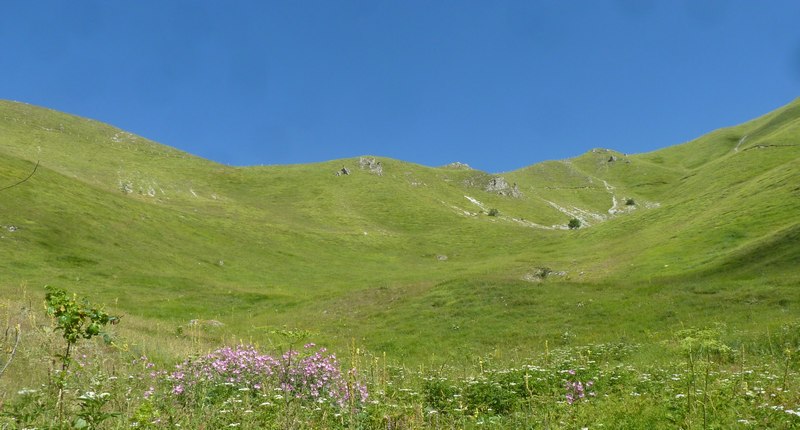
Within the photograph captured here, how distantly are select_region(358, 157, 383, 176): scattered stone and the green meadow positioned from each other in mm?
35093

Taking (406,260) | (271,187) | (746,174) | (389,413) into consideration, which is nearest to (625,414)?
(389,413)

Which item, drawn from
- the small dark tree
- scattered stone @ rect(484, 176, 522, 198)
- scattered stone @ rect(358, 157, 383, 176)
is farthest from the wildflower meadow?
scattered stone @ rect(484, 176, 522, 198)

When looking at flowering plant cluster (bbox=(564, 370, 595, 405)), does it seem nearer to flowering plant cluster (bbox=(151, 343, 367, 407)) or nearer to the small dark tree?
flowering plant cluster (bbox=(151, 343, 367, 407))

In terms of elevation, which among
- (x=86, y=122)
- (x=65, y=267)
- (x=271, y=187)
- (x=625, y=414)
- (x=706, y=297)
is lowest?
(x=625, y=414)

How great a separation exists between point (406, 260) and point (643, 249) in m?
48.5

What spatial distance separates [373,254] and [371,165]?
90864 mm

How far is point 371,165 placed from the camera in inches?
7589

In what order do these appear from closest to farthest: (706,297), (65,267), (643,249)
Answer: (706,297) → (65,267) → (643,249)

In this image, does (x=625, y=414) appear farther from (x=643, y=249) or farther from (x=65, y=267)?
(x=643, y=249)

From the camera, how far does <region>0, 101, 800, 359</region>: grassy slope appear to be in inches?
1347

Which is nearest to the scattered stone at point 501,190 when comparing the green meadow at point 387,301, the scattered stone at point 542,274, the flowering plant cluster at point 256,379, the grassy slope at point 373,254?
the grassy slope at point 373,254

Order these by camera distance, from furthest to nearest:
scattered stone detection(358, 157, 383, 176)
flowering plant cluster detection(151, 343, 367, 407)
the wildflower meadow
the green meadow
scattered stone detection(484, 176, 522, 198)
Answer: scattered stone detection(484, 176, 522, 198)
scattered stone detection(358, 157, 383, 176)
flowering plant cluster detection(151, 343, 367, 407)
the green meadow
the wildflower meadow

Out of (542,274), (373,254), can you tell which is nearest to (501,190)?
(373,254)

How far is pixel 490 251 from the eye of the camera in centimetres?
11212
